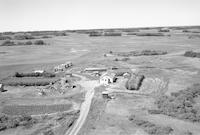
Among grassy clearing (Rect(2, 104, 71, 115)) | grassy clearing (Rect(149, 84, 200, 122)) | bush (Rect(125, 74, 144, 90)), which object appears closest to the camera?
grassy clearing (Rect(149, 84, 200, 122))

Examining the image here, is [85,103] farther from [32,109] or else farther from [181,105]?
[181,105]

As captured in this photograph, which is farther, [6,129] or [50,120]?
[50,120]

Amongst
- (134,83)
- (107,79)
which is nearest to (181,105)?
(134,83)

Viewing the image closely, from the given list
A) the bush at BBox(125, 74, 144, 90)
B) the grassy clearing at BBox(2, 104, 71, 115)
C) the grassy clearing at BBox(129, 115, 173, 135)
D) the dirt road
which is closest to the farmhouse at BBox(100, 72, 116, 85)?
the dirt road

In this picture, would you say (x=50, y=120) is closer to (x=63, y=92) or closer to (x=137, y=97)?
(x=63, y=92)

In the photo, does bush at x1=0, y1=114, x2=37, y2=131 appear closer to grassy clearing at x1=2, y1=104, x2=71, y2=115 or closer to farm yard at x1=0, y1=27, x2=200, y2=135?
farm yard at x1=0, y1=27, x2=200, y2=135

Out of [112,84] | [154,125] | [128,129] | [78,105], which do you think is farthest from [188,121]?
[112,84]
